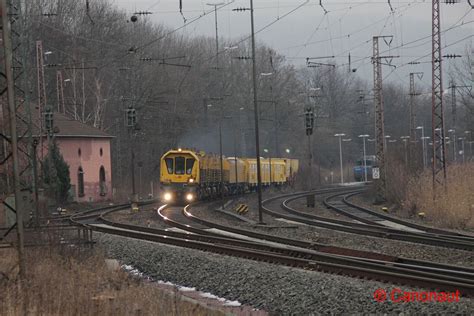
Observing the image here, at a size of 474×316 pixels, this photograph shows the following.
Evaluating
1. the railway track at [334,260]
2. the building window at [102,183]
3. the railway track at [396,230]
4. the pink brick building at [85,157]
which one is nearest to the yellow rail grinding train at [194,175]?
the railway track at [396,230]

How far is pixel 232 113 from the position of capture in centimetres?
7300

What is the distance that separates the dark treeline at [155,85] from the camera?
58531mm

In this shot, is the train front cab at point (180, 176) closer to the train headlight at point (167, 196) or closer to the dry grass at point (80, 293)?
the train headlight at point (167, 196)

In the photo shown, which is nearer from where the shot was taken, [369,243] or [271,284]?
[271,284]

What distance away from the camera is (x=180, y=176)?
4228 cm

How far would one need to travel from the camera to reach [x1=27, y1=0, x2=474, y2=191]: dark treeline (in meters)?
58.5

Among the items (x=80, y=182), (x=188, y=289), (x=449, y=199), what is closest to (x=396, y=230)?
(x=449, y=199)

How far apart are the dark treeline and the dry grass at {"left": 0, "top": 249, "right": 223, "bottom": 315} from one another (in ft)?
108

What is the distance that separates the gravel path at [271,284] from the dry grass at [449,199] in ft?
43.9

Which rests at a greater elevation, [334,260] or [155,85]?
[155,85]

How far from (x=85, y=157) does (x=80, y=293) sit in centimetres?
4546

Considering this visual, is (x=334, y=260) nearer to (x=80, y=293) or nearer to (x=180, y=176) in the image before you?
(x=80, y=293)

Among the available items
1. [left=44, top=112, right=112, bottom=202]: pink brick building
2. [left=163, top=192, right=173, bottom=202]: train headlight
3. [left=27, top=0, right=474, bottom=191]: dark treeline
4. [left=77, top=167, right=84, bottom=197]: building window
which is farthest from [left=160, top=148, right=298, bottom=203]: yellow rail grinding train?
[left=77, top=167, right=84, bottom=197]: building window

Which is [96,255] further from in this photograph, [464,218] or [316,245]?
[464,218]
